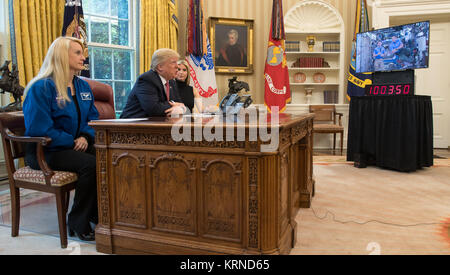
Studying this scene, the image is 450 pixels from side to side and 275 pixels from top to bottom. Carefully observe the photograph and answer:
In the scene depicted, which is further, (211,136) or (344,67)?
(344,67)

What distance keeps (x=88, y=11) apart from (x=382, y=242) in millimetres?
4488

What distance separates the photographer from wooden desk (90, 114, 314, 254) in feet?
5.36

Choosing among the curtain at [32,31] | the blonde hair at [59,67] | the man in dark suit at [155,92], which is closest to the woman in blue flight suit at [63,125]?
the blonde hair at [59,67]

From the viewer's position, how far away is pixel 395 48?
4.45 metres

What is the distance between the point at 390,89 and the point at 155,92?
3350 mm

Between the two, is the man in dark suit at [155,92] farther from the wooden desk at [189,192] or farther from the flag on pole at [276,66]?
the flag on pole at [276,66]

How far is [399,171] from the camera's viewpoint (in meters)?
4.22

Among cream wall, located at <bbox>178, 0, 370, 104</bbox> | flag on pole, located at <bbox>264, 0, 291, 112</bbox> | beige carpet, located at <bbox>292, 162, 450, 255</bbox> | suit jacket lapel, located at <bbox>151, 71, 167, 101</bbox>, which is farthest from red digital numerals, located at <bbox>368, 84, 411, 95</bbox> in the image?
suit jacket lapel, located at <bbox>151, 71, 167, 101</bbox>

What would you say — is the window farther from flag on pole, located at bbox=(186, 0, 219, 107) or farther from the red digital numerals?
the red digital numerals

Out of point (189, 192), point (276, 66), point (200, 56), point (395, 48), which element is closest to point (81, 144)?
point (189, 192)

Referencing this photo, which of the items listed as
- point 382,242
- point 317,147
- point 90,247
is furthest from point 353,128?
point 90,247

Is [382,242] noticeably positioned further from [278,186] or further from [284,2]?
[284,2]

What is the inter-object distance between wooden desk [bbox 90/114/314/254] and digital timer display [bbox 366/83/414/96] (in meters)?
3.08
